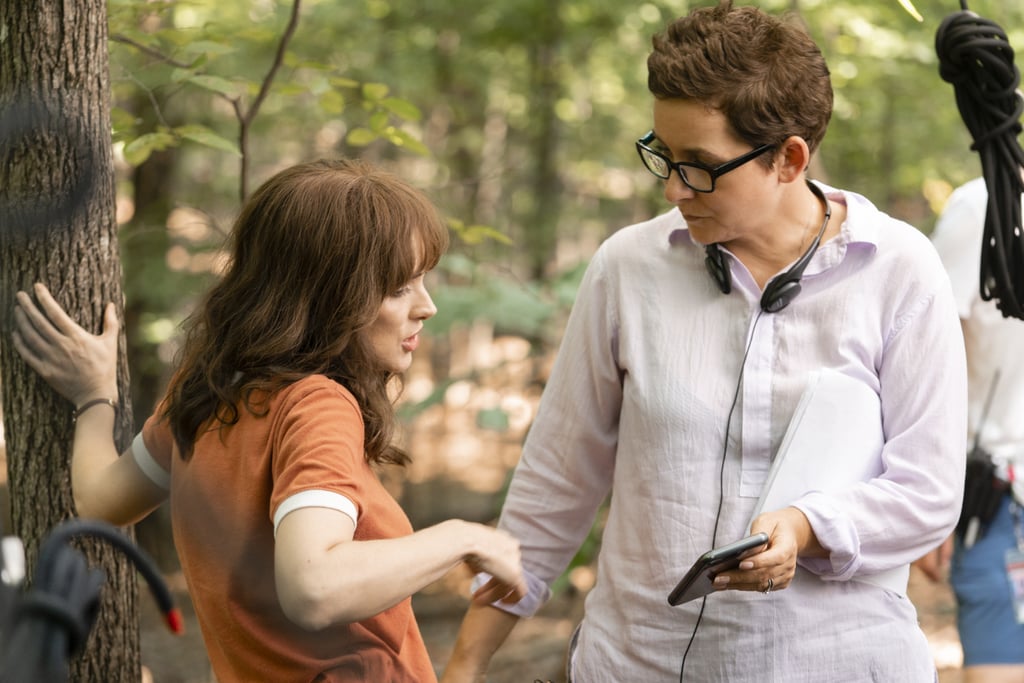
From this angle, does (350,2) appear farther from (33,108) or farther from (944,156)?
(33,108)

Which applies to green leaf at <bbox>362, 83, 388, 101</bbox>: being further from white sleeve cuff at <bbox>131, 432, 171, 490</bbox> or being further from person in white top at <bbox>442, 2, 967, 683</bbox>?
white sleeve cuff at <bbox>131, 432, 171, 490</bbox>

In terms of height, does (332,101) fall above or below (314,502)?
below

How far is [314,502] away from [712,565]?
0.68m

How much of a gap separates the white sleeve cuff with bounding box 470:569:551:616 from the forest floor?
10.9 feet

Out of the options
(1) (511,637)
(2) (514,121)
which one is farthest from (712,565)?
(2) (514,121)

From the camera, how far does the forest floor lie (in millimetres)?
6062

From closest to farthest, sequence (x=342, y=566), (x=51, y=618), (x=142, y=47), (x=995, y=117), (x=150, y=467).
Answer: (x=51, y=618) → (x=342, y=566) → (x=150, y=467) → (x=995, y=117) → (x=142, y=47)

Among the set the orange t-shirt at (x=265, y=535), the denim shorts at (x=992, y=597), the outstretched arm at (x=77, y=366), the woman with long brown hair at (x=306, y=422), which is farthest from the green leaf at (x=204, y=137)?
the denim shorts at (x=992, y=597)

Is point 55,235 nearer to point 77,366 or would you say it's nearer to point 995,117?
point 77,366

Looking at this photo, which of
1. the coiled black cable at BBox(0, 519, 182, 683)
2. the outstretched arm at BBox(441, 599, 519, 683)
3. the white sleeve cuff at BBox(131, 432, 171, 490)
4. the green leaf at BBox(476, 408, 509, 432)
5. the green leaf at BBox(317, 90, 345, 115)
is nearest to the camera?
the coiled black cable at BBox(0, 519, 182, 683)

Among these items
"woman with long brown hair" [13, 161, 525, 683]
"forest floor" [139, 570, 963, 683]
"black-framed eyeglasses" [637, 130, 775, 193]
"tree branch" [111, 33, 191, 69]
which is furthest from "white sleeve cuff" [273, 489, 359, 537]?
"forest floor" [139, 570, 963, 683]

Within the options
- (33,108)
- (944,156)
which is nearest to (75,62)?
(33,108)

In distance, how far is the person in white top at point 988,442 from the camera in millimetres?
2947

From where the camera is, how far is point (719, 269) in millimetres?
2055
